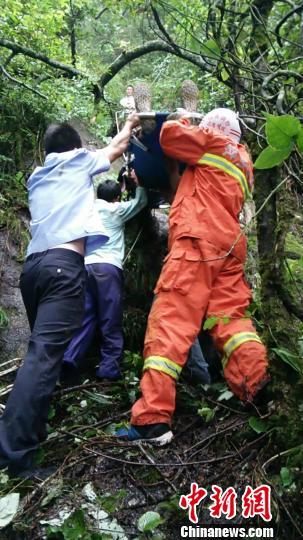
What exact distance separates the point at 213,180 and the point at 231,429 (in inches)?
55.2

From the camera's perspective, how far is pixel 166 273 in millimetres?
2697

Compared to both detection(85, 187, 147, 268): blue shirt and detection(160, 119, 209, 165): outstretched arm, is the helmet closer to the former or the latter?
detection(160, 119, 209, 165): outstretched arm

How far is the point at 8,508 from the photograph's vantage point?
192 centimetres

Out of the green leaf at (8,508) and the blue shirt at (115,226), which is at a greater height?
the blue shirt at (115,226)

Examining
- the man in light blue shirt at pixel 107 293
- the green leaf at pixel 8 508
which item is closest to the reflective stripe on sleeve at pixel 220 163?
the man in light blue shirt at pixel 107 293

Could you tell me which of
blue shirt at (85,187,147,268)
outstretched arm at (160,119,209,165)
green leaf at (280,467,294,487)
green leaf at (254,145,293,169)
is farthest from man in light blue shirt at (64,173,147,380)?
green leaf at (254,145,293,169)

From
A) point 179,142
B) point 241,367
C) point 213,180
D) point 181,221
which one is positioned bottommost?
point 241,367

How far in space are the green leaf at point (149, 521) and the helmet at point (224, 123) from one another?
217 cm

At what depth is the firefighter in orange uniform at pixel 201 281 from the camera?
8.06 feet

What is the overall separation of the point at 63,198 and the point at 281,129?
1.92m

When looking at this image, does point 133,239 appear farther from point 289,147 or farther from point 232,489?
point 289,147

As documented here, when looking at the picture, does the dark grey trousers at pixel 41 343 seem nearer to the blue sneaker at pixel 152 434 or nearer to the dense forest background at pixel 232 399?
the dense forest background at pixel 232 399

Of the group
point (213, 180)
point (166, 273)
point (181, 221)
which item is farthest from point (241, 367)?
point (213, 180)

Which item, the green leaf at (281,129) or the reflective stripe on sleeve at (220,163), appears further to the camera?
the reflective stripe on sleeve at (220,163)
